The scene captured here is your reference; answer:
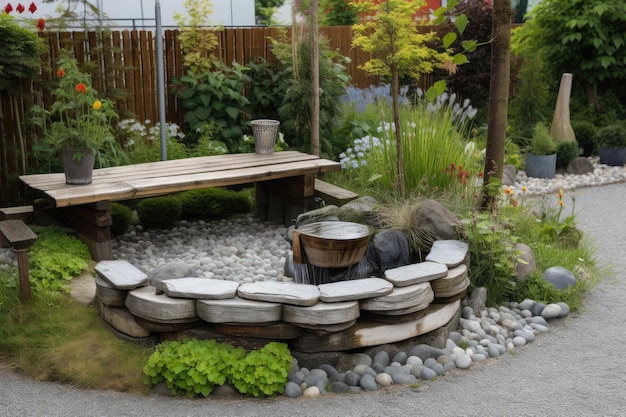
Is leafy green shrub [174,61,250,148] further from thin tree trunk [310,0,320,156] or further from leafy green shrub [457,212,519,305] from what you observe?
leafy green shrub [457,212,519,305]

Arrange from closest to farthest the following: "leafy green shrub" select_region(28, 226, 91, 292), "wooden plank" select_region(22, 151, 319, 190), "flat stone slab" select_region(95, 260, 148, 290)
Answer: "flat stone slab" select_region(95, 260, 148, 290)
"leafy green shrub" select_region(28, 226, 91, 292)
"wooden plank" select_region(22, 151, 319, 190)

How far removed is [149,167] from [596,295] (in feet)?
12.3

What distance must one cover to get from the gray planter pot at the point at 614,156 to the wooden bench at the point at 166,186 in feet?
17.6

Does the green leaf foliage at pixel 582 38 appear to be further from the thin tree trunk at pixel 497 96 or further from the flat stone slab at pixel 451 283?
the flat stone slab at pixel 451 283

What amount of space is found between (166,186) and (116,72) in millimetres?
2750

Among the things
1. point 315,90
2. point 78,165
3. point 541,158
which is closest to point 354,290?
point 78,165

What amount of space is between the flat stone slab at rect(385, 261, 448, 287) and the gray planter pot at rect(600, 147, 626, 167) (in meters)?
6.54

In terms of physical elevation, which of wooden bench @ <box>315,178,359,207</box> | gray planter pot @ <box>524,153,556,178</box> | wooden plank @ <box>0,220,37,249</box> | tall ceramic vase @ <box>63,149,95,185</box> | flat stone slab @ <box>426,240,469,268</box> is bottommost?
gray planter pot @ <box>524,153,556,178</box>

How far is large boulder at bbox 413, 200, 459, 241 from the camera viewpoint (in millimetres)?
5125

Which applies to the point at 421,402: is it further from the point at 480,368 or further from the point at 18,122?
the point at 18,122

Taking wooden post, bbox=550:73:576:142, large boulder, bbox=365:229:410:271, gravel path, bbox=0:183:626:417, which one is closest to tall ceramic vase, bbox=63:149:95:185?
gravel path, bbox=0:183:626:417

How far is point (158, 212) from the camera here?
20.9ft

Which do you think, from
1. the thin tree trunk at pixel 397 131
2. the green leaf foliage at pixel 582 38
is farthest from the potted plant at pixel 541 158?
the thin tree trunk at pixel 397 131

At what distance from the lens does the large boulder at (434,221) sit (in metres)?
5.12
